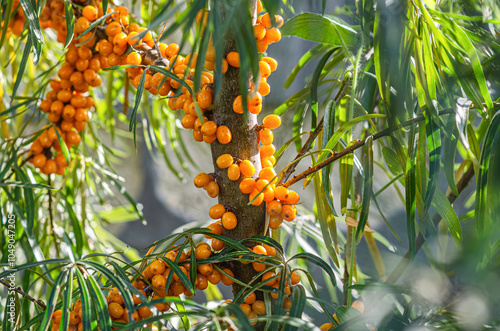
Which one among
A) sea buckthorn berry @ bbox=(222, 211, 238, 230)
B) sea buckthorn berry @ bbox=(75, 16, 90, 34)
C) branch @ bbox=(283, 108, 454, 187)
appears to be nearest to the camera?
branch @ bbox=(283, 108, 454, 187)

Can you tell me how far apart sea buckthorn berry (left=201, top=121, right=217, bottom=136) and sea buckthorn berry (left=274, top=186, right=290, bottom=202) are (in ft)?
0.31

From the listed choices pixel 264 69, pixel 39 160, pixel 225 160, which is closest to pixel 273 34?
pixel 264 69

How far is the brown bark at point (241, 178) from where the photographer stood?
0.52 m

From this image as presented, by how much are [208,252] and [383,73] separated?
26 cm

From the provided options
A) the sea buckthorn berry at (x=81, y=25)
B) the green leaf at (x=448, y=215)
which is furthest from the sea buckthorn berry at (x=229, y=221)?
the sea buckthorn berry at (x=81, y=25)

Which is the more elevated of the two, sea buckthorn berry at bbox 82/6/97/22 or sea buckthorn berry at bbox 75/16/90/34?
sea buckthorn berry at bbox 82/6/97/22

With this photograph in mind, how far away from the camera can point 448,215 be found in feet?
1.46

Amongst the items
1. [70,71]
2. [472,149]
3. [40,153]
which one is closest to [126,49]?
[70,71]

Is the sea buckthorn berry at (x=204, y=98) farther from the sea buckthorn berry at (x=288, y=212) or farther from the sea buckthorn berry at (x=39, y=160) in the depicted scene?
the sea buckthorn berry at (x=39, y=160)

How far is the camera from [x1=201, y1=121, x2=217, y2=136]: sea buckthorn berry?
50 cm

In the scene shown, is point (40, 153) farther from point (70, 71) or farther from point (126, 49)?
point (126, 49)

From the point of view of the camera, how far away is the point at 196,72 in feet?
1.04

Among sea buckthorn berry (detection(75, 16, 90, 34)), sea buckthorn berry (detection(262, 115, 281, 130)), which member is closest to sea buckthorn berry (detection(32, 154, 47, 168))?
sea buckthorn berry (detection(75, 16, 90, 34))

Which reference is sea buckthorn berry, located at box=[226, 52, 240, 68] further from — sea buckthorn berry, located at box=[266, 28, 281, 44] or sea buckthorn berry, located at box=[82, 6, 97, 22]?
sea buckthorn berry, located at box=[82, 6, 97, 22]
